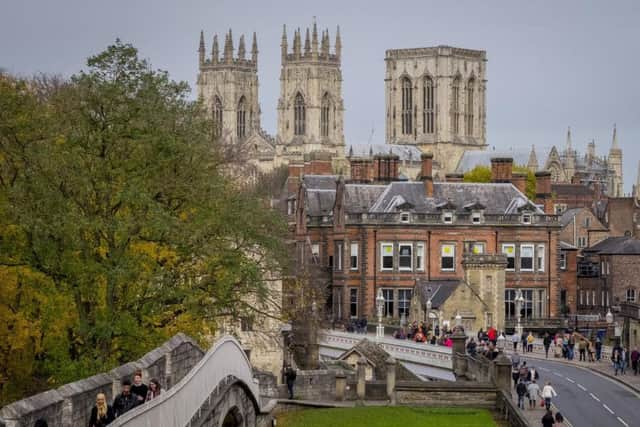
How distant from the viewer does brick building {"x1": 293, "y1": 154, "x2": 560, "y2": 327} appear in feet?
308

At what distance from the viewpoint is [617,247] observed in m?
124

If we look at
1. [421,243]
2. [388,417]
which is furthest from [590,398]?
[421,243]

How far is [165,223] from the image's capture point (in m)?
42.9

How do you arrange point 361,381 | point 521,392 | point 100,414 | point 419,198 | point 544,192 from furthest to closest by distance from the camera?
1. point 544,192
2. point 419,198
3. point 361,381
4. point 521,392
5. point 100,414

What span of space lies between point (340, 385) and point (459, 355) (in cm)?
485

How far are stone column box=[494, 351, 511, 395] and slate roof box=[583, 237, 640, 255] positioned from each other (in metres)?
66.3

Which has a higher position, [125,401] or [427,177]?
[427,177]

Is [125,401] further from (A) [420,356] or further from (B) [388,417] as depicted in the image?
(A) [420,356]

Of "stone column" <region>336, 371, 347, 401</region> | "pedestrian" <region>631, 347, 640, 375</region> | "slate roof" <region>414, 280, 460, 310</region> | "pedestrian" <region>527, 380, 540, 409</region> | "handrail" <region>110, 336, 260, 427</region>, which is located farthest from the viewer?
"slate roof" <region>414, 280, 460, 310</region>

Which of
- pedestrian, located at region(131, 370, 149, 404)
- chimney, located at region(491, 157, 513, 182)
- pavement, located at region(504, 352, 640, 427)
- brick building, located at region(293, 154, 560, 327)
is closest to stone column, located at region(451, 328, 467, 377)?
pavement, located at region(504, 352, 640, 427)

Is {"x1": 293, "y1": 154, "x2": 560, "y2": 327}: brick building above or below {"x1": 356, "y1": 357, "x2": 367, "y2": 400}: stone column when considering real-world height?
above

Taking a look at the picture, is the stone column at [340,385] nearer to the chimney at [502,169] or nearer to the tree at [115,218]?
the tree at [115,218]

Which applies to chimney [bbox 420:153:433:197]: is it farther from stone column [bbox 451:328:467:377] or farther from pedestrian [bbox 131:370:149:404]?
Answer: pedestrian [bbox 131:370:149:404]

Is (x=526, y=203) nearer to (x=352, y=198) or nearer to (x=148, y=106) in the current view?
(x=352, y=198)
